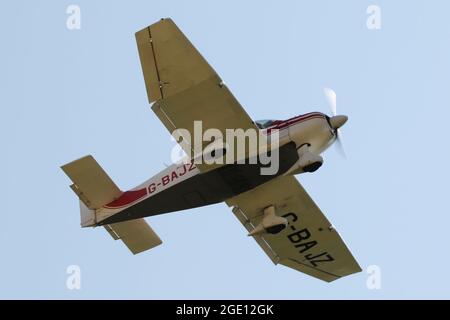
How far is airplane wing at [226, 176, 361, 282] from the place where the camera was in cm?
1978

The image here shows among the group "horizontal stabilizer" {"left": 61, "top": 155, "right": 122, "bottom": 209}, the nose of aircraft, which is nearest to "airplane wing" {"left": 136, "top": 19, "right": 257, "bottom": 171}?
the nose of aircraft

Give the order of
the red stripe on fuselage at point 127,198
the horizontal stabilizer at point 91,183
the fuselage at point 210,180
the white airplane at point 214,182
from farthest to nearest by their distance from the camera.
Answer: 1. the red stripe on fuselage at point 127,198
2. the horizontal stabilizer at point 91,183
3. the fuselage at point 210,180
4. the white airplane at point 214,182

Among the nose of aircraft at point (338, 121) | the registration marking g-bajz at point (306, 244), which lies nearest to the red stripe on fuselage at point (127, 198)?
the registration marking g-bajz at point (306, 244)

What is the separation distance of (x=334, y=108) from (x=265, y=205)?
282 centimetres

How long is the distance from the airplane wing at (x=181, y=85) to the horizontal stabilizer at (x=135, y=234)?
3.37m

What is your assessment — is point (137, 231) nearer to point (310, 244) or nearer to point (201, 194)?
point (201, 194)

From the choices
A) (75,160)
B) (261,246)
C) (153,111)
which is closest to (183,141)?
(153,111)

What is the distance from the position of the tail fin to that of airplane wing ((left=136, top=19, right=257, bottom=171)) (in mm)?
2460

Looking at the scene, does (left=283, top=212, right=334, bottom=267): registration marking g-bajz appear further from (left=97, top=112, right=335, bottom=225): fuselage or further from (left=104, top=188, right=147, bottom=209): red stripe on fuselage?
(left=104, top=188, right=147, bottom=209): red stripe on fuselage

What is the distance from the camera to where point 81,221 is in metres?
19.9

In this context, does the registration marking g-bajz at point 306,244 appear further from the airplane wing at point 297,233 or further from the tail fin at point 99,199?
the tail fin at point 99,199

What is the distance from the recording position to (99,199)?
19.8m

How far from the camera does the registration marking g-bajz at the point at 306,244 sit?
20.8 metres

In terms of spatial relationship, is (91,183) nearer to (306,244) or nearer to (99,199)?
(99,199)
